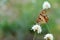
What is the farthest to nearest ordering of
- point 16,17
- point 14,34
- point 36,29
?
point 16,17 → point 14,34 → point 36,29

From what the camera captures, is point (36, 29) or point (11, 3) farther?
point (11, 3)

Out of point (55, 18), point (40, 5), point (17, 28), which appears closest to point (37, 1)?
point (40, 5)

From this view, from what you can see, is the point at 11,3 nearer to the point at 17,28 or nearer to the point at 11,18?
the point at 11,18

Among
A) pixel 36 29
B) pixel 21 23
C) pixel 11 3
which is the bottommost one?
pixel 36 29

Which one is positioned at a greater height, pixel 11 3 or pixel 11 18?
pixel 11 3

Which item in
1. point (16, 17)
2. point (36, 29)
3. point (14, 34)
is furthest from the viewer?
point (16, 17)

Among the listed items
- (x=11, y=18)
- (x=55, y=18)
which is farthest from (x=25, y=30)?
(x=55, y=18)
